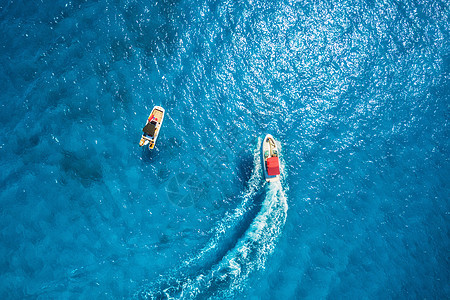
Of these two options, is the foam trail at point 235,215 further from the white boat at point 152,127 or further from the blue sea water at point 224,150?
the white boat at point 152,127

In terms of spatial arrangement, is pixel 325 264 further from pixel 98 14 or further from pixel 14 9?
pixel 14 9

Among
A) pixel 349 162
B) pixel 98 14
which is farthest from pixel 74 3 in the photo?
pixel 349 162

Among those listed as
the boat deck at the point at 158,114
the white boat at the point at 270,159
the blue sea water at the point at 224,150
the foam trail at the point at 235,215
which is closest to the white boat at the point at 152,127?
the boat deck at the point at 158,114

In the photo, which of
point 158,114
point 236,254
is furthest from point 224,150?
point 236,254

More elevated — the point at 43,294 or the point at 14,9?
the point at 14,9

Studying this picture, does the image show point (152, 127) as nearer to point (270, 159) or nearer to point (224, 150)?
point (224, 150)

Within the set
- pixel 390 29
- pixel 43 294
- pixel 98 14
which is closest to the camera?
pixel 43 294
